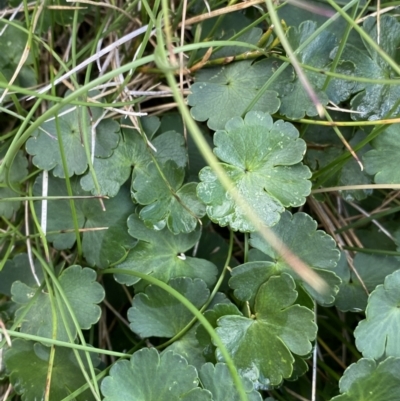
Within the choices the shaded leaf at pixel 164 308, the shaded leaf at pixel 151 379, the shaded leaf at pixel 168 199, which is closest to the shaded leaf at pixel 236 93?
the shaded leaf at pixel 168 199

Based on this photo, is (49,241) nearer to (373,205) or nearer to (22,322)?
(22,322)

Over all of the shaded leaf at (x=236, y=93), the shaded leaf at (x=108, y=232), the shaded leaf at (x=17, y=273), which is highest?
the shaded leaf at (x=236, y=93)

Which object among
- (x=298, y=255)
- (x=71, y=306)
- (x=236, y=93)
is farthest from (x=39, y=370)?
(x=236, y=93)

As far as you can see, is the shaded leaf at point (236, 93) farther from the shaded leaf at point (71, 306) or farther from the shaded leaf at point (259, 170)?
the shaded leaf at point (71, 306)

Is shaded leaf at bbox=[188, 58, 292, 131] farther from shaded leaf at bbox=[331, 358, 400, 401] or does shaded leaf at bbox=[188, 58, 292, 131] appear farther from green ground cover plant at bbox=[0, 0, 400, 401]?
shaded leaf at bbox=[331, 358, 400, 401]

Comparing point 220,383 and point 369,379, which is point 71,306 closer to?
point 220,383

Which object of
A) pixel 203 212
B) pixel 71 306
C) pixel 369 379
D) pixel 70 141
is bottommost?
pixel 369 379

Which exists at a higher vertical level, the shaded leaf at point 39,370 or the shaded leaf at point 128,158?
the shaded leaf at point 128,158

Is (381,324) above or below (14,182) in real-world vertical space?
below
